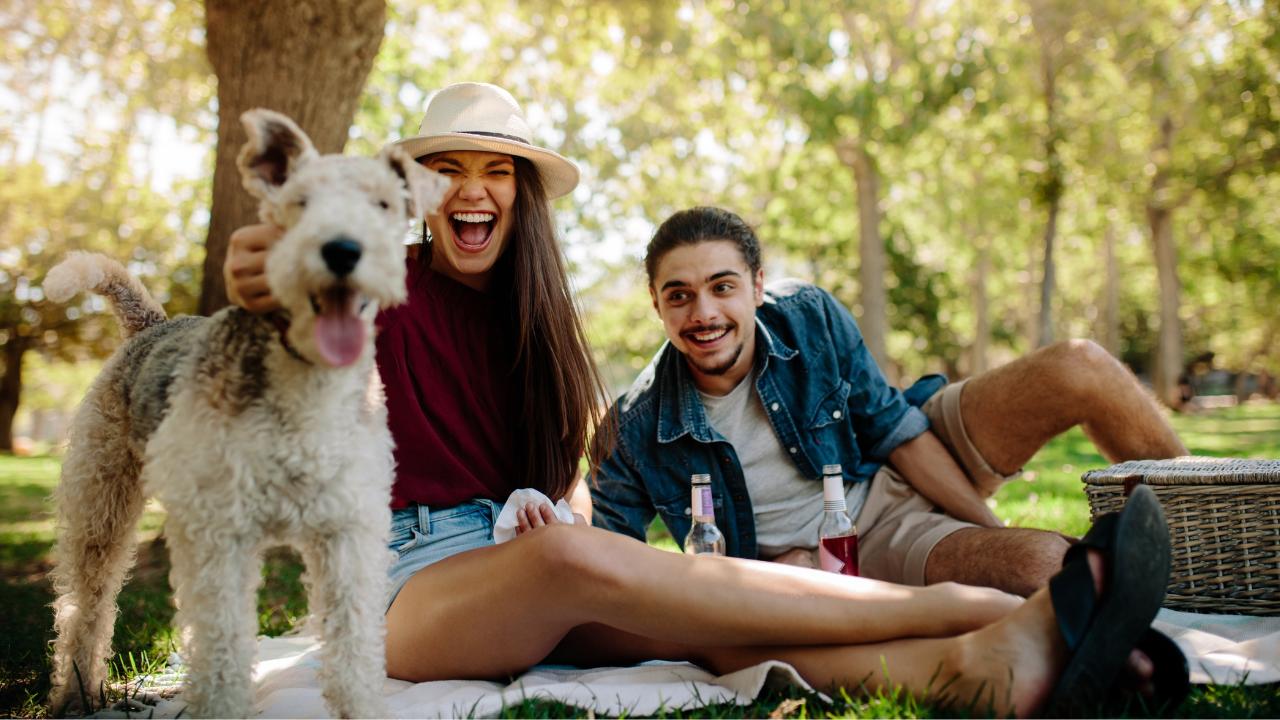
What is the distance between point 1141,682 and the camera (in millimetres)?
2352

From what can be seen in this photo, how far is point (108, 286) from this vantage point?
276 centimetres

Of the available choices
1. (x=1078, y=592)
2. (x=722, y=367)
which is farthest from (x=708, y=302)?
(x=1078, y=592)

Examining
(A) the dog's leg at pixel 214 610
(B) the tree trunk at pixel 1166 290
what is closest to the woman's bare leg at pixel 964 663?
(A) the dog's leg at pixel 214 610

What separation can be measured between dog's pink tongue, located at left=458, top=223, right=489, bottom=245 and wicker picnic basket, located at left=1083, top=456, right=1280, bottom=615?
2.70m

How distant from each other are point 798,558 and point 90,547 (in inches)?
104

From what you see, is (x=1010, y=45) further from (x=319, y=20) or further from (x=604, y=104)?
(x=319, y=20)

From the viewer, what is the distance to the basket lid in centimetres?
328

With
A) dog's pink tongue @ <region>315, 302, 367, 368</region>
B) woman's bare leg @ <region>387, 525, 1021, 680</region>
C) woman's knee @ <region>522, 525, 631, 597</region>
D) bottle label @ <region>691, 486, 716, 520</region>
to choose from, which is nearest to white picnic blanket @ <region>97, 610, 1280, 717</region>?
woman's bare leg @ <region>387, 525, 1021, 680</region>

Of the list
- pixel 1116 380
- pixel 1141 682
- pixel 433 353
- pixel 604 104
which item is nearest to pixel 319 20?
pixel 433 353

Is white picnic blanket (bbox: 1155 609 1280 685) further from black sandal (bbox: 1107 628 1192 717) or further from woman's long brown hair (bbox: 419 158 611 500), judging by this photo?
woman's long brown hair (bbox: 419 158 611 500)

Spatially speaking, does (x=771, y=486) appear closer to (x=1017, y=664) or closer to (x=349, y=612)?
(x=1017, y=664)

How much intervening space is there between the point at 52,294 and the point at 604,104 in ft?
46.0

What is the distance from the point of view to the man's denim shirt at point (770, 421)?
12.6 ft

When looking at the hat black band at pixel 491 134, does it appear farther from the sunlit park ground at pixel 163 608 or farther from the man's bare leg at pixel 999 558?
the man's bare leg at pixel 999 558
